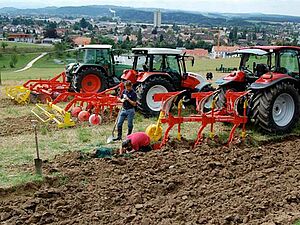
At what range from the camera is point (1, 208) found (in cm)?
560

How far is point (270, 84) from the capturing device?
8.96 metres

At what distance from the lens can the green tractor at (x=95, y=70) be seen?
14.4 m

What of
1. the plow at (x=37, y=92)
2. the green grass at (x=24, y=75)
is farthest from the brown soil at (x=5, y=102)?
the green grass at (x=24, y=75)

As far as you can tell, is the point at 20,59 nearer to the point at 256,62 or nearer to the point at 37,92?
the point at 37,92

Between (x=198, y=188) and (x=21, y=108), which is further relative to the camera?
(x=21, y=108)

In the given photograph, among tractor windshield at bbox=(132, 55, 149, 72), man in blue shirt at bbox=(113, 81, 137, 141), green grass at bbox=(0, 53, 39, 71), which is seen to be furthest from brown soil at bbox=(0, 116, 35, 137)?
green grass at bbox=(0, 53, 39, 71)

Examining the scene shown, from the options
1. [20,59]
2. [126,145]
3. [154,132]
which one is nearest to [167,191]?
[126,145]

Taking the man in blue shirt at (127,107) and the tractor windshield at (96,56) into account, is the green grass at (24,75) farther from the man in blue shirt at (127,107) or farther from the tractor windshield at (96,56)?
the man in blue shirt at (127,107)

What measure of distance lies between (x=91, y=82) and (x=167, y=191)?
8.86 m

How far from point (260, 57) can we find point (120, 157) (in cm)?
427

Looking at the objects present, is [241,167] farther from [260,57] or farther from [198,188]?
[260,57]

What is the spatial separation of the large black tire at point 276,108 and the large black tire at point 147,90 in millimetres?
2650

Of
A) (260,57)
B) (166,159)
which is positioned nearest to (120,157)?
(166,159)

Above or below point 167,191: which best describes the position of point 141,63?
above
